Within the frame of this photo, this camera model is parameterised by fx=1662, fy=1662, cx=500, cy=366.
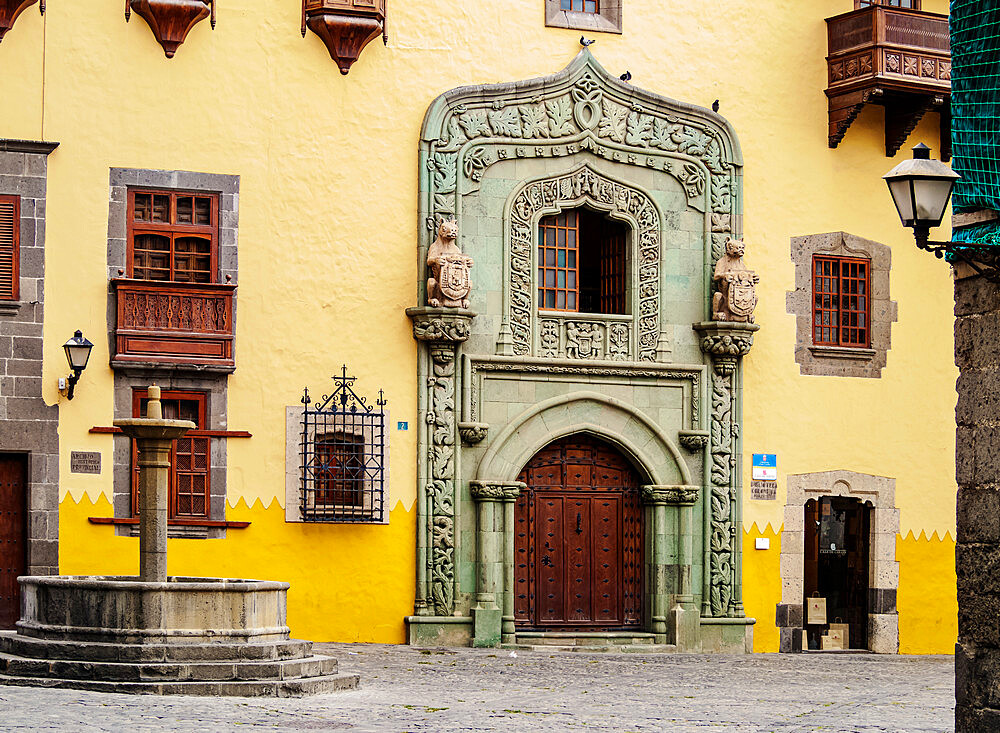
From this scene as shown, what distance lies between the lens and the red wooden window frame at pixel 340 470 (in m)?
19.3

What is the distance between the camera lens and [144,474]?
15.0 meters

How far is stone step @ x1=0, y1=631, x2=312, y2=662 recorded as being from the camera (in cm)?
1345

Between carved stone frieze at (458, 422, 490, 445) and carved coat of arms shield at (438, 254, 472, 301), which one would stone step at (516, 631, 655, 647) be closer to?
carved stone frieze at (458, 422, 490, 445)

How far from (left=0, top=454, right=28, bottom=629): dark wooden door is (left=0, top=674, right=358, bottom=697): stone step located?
16.2ft

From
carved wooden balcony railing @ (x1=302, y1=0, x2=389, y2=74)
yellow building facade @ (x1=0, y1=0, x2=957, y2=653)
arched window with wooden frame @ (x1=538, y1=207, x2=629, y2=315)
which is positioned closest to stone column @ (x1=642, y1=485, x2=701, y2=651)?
yellow building facade @ (x1=0, y1=0, x2=957, y2=653)

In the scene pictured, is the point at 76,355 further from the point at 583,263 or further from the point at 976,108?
the point at 976,108

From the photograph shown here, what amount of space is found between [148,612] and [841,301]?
37.6ft

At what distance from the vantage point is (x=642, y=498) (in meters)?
20.9

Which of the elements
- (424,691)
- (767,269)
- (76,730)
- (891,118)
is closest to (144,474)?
(424,691)

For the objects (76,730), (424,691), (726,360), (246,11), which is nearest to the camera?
(76,730)

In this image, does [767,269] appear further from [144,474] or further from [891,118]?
[144,474]

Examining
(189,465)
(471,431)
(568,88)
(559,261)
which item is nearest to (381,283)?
(471,431)

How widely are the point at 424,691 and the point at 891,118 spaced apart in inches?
441

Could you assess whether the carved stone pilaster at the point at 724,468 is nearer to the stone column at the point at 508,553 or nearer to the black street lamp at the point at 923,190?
the stone column at the point at 508,553
